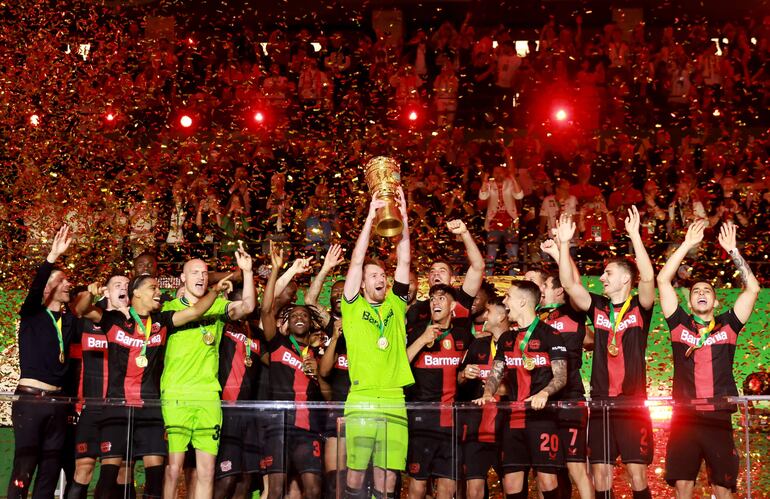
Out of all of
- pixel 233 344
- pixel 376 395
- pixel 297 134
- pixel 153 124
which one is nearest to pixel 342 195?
pixel 297 134

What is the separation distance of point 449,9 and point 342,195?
437 centimetres

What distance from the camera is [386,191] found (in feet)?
20.6

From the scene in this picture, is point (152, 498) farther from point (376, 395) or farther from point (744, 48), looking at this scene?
point (744, 48)

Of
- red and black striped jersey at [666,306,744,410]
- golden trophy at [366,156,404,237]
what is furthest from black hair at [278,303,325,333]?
red and black striped jersey at [666,306,744,410]

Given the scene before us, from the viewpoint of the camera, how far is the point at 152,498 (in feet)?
20.3

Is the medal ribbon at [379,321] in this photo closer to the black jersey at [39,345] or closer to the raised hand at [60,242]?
the raised hand at [60,242]

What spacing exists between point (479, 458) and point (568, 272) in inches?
53.7

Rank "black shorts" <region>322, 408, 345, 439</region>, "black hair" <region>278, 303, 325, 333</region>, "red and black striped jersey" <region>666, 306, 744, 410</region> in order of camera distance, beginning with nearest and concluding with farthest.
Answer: "black shorts" <region>322, 408, 345, 439</region> → "red and black striped jersey" <region>666, 306, 744, 410</region> → "black hair" <region>278, 303, 325, 333</region>

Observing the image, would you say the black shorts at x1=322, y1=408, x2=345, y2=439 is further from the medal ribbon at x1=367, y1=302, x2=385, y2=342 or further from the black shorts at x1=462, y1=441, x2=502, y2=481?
the black shorts at x1=462, y1=441, x2=502, y2=481

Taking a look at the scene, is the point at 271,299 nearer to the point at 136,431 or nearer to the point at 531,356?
the point at 136,431

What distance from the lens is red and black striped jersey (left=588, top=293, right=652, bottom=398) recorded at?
6.65 m

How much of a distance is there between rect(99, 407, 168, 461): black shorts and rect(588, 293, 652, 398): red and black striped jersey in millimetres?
2757

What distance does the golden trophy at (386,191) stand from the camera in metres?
6.14

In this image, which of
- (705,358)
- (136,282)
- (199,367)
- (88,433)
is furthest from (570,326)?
(88,433)
